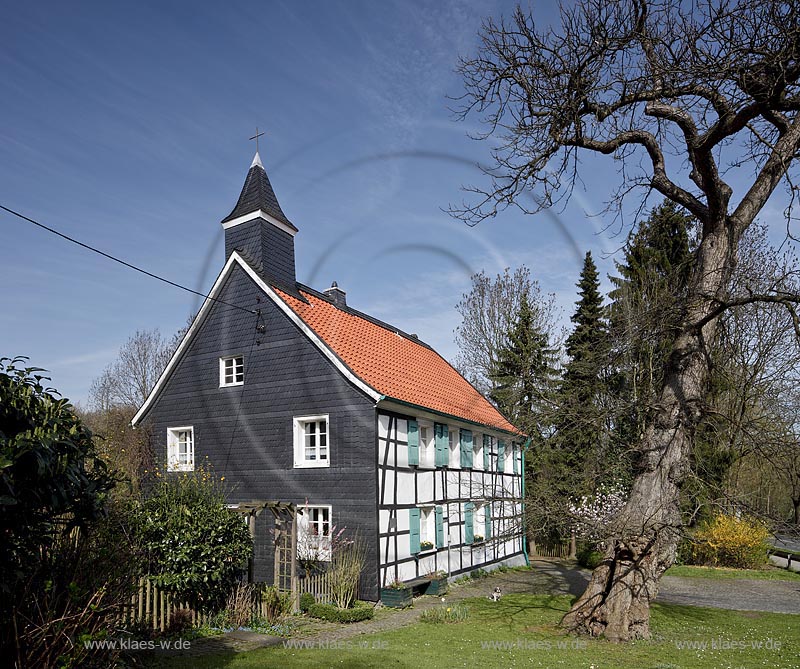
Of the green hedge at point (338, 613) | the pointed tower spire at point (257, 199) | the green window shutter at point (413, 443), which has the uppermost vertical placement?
the pointed tower spire at point (257, 199)

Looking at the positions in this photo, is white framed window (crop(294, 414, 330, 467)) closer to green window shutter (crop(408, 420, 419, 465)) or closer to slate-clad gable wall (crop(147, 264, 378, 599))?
slate-clad gable wall (crop(147, 264, 378, 599))

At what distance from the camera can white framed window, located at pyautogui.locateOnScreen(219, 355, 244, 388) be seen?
1669 centimetres

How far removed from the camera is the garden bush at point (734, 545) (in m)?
20.9

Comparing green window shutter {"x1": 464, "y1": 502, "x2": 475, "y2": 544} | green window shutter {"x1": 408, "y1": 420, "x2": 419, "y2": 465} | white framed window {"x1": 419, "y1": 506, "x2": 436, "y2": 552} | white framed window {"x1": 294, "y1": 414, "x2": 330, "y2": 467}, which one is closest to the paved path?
green window shutter {"x1": 464, "y1": 502, "x2": 475, "y2": 544}

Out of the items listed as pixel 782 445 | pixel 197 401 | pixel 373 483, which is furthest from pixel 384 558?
pixel 782 445

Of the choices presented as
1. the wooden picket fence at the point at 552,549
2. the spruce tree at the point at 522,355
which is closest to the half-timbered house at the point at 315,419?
the spruce tree at the point at 522,355

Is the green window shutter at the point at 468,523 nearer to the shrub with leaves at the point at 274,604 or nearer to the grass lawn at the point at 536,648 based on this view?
the grass lawn at the point at 536,648

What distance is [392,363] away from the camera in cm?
1766

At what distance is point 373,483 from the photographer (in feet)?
45.4

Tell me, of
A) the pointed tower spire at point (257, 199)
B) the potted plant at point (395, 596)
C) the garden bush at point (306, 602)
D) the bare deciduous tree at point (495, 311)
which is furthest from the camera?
the bare deciduous tree at point (495, 311)

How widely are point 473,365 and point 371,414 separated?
530 inches

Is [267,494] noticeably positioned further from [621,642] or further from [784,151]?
[784,151]

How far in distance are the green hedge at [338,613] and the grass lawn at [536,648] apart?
1.10 metres

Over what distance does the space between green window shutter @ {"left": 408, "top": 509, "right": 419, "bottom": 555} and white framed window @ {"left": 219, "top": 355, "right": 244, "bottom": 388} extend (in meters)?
5.82
